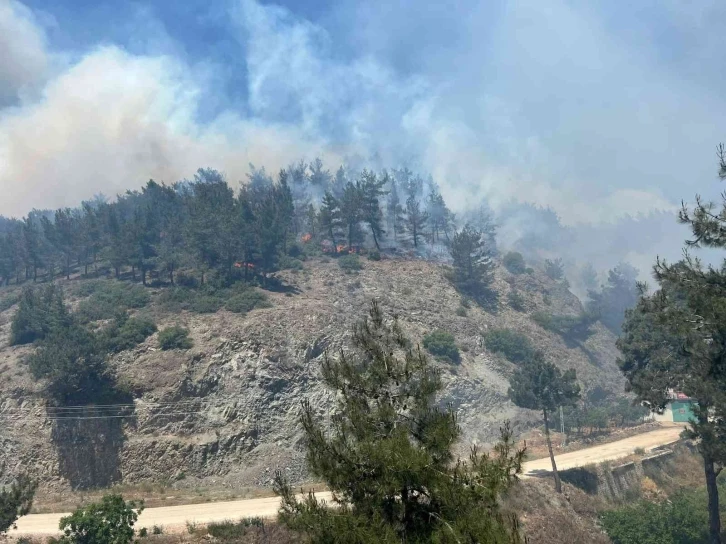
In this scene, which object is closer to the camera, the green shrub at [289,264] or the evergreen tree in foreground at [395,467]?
the evergreen tree in foreground at [395,467]

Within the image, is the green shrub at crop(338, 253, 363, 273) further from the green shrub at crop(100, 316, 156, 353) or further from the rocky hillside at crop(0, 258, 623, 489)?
the green shrub at crop(100, 316, 156, 353)

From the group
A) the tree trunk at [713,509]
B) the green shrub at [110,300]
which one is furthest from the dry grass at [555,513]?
the green shrub at [110,300]

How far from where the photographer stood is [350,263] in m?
80.5

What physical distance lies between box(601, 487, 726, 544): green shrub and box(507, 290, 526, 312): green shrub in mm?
50138

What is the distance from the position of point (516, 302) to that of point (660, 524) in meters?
54.0

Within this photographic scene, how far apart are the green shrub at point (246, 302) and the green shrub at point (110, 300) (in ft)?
33.6

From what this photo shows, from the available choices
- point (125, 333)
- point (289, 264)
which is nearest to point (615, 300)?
point (289, 264)

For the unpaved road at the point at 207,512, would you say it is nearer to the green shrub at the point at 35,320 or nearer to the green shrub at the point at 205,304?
the green shrub at the point at 35,320

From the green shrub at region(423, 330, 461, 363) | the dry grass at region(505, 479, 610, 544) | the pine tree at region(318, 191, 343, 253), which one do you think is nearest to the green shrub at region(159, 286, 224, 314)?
the green shrub at region(423, 330, 461, 363)

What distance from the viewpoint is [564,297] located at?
331 ft

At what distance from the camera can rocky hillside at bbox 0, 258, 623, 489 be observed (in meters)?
41.1

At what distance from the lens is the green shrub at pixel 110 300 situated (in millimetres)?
58281

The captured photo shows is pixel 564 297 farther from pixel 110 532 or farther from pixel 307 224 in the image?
pixel 110 532

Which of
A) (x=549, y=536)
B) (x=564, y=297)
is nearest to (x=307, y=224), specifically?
(x=564, y=297)
